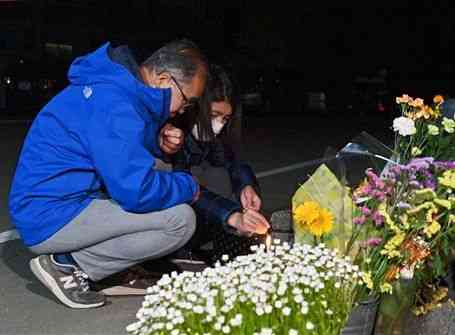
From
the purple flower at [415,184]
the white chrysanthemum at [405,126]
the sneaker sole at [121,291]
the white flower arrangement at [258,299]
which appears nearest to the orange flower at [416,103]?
the white chrysanthemum at [405,126]

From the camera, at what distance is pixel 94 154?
4.15m

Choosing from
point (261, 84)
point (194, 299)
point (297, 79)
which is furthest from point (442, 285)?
point (297, 79)

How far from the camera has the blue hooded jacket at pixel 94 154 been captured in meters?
4.09

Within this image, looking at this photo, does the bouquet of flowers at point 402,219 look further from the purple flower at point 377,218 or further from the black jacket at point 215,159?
the black jacket at point 215,159

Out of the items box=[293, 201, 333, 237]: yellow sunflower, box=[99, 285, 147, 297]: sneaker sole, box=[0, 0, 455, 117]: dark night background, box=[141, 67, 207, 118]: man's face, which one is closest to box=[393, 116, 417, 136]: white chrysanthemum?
box=[293, 201, 333, 237]: yellow sunflower

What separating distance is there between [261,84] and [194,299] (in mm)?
22983

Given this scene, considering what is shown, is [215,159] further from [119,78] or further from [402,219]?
[402,219]

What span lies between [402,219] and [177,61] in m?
1.46

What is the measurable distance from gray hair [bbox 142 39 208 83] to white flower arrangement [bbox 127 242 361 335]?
4.28 feet

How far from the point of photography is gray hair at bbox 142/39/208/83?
4332 millimetres

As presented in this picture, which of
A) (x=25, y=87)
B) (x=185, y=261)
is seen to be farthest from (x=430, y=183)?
(x=25, y=87)

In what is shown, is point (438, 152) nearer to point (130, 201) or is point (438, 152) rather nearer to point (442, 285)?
point (442, 285)

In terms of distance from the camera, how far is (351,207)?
3613 millimetres

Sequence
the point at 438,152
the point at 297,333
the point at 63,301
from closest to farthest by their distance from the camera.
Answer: the point at 297,333 → the point at 438,152 → the point at 63,301
